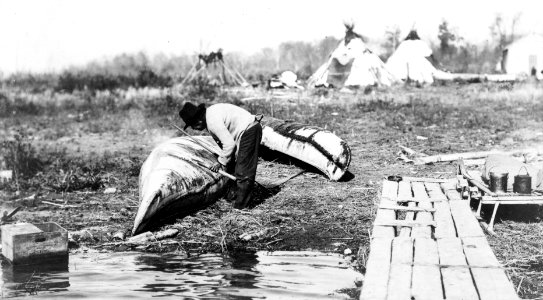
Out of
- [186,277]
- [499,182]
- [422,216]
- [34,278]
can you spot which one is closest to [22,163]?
[34,278]

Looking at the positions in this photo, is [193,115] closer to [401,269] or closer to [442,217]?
[442,217]

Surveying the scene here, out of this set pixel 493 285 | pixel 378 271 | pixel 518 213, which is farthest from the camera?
pixel 518 213

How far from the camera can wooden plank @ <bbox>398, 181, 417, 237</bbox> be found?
5.46 m

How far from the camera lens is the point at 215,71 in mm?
28375

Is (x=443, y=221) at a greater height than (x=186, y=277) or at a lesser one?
greater

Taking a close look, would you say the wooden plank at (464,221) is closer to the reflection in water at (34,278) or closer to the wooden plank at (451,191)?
the wooden plank at (451,191)

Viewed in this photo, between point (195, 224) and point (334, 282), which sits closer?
point (334, 282)

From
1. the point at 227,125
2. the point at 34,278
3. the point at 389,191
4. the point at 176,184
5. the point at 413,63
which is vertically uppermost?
the point at 413,63

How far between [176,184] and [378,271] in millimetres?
3293

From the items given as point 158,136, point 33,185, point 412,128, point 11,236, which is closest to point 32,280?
point 11,236

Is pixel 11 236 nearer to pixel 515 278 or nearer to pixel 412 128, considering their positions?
pixel 515 278

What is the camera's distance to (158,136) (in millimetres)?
13422

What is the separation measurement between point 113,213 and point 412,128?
7371mm

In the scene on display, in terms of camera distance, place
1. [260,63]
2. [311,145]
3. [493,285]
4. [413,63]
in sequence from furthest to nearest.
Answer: [260,63], [413,63], [311,145], [493,285]
